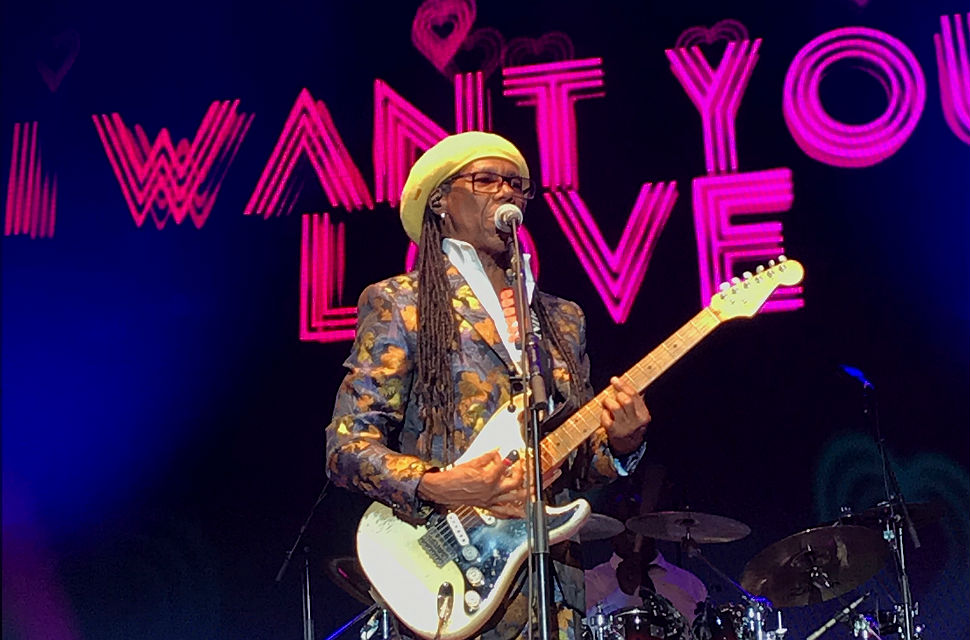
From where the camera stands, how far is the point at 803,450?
5863 millimetres

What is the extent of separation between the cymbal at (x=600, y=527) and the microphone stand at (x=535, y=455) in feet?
9.62

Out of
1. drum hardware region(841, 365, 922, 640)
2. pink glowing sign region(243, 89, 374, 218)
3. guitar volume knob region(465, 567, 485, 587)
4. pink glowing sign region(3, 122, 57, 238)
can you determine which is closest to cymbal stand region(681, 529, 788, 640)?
drum hardware region(841, 365, 922, 640)

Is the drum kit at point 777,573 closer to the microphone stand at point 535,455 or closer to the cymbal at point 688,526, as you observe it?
the cymbal at point 688,526

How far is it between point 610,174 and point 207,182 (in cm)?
233

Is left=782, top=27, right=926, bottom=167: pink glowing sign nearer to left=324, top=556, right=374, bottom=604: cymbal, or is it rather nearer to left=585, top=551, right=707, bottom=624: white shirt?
left=585, top=551, right=707, bottom=624: white shirt

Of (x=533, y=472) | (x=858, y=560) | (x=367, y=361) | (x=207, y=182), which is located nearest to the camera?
(x=533, y=472)

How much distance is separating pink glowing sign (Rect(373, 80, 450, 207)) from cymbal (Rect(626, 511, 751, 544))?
220 cm

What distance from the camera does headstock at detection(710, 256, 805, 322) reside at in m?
3.42

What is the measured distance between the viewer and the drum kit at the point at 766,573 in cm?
542

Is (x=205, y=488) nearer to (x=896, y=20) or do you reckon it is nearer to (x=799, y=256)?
(x=799, y=256)

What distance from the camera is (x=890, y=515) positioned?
544cm

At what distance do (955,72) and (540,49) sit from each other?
216cm

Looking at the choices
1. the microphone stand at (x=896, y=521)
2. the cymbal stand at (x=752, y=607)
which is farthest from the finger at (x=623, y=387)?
the cymbal stand at (x=752, y=607)

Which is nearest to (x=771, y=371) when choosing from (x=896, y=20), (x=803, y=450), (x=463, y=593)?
(x=803, y=450)
